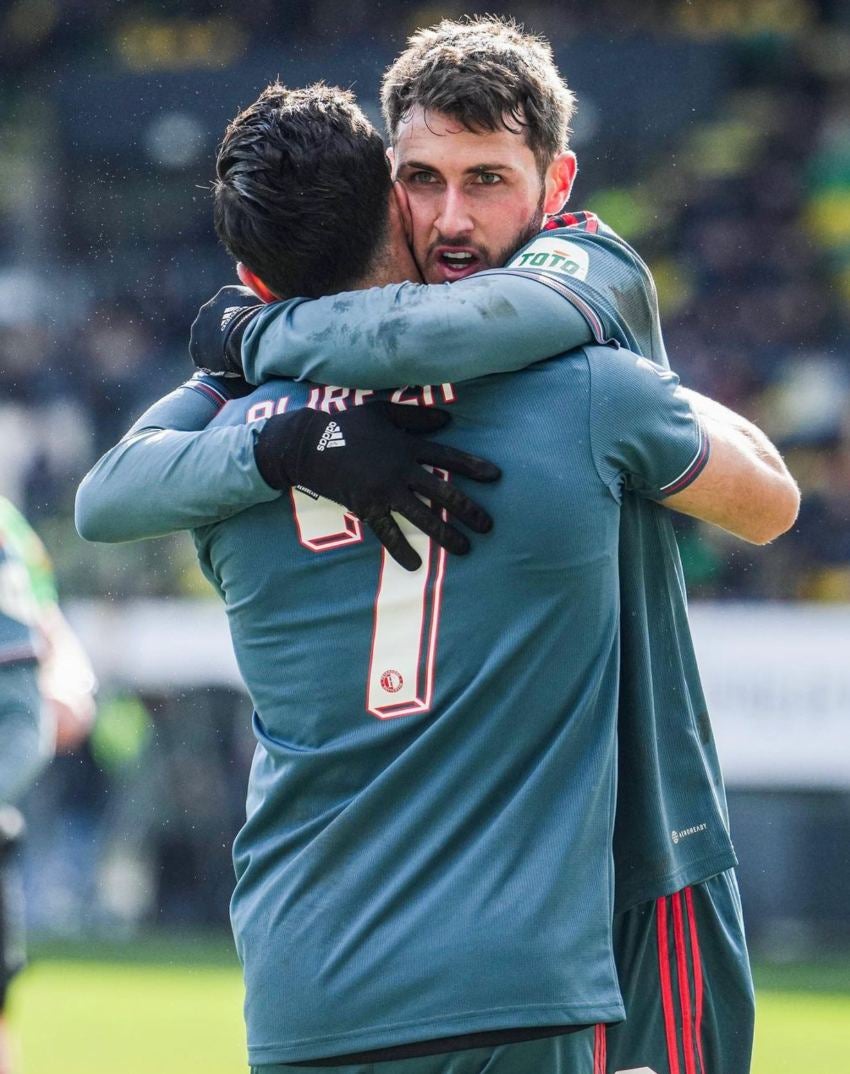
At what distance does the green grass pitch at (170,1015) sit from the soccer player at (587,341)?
4.16m

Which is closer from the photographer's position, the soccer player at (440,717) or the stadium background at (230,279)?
the soccer player at (440,717)

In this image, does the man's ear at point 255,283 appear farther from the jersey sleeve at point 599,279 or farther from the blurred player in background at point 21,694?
the blurred player in background at point 21,694

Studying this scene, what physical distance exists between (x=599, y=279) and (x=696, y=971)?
911mm

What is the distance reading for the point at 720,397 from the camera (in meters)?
10.7

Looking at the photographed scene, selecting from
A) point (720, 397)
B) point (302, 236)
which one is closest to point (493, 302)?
point (302, 236)

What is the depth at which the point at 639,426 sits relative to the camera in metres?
1.95

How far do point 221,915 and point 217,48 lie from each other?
6909 millimetres

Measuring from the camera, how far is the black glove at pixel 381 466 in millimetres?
1943

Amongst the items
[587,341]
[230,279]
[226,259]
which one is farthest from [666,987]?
[226,259]

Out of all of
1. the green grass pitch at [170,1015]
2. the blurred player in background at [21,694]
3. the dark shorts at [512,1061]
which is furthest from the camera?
the green grass pitch at [170,1015]

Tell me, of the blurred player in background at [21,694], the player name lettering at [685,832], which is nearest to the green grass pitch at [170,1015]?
the blurred player in background at [21,694]

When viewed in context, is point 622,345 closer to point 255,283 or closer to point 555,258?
point 555,258

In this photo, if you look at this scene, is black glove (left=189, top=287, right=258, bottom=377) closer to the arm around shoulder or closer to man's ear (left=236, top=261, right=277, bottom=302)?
man's ear (left=236, top=261, right=277, bottom=302)

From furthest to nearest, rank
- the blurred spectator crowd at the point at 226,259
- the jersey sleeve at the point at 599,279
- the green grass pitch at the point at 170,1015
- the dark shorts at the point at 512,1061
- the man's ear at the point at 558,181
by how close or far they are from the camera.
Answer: the blurred spectator crowd at the point at 226,259 → the green grass pitch at the point at 170,1015 → the man's ear at the point at 558,181 → the jersey sleeve at the point at 599,279 → the dark shorts at the point at 512,1061
